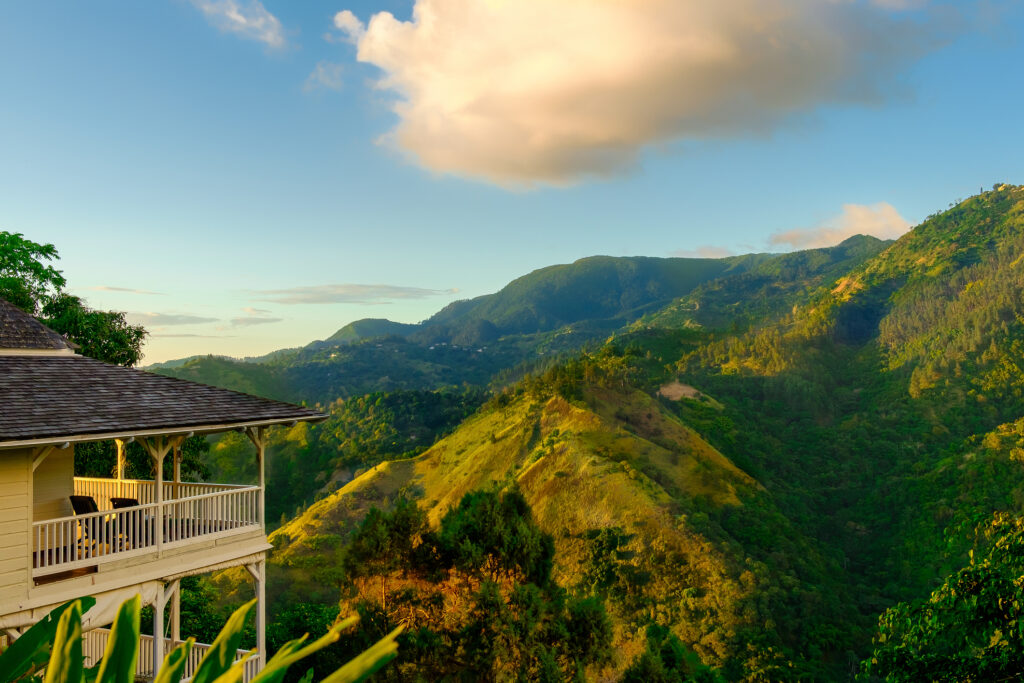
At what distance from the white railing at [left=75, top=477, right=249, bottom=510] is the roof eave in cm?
162

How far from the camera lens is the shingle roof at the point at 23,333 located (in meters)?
11.5

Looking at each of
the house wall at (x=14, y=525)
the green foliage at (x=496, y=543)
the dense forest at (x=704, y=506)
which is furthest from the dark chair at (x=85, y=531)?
the green foliage at (x=496, y=543)

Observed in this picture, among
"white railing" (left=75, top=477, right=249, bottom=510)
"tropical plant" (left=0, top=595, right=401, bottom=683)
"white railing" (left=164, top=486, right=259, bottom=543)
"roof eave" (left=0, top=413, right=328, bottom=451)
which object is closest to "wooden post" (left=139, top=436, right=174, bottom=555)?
"white railing" (left=164, top=486, right=259, bottom=543)

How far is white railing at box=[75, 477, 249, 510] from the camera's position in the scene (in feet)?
41.6

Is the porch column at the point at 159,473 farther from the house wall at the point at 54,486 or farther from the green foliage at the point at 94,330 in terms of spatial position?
the green foliage at the point at 94,330

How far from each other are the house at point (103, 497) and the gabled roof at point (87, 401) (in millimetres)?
20

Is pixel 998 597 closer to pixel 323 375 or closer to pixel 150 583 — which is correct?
pixel 150 583

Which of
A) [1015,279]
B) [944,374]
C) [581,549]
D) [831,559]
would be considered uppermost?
[1015,279]

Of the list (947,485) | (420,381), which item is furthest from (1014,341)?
(420,381)

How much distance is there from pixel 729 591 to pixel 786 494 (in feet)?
75.6

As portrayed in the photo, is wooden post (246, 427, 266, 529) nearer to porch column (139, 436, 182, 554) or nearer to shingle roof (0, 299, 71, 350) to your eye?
porch column (139, 436, 182, 554)

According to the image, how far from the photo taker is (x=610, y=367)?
2388 inches

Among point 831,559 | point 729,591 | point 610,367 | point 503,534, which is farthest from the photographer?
point 610,367

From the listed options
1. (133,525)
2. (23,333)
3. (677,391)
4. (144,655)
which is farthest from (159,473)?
(677,391)
